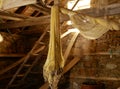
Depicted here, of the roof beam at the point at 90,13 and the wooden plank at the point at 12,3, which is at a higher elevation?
the wooden plank at the point at 12,3

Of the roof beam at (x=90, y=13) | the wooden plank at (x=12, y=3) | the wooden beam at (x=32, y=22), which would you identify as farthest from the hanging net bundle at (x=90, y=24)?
the wooden plank at (x=12, y=3)

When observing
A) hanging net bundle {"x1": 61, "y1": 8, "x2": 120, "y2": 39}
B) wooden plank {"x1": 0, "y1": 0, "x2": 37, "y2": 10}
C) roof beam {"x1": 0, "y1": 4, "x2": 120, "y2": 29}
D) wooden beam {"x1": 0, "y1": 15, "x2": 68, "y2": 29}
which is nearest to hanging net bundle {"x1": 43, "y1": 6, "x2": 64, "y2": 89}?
hanging net bundle {"x1": 61, "y1": 8, "x2": 120, "y2": 39}

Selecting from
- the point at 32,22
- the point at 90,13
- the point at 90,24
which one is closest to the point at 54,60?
the point at 90,24

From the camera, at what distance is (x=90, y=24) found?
3.13m

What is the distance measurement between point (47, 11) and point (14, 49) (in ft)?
7.57

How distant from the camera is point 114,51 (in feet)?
15.8

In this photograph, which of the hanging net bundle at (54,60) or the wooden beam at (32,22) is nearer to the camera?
the hanging net bundle at (54,60)

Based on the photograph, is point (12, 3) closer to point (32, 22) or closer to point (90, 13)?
point (32, 22)

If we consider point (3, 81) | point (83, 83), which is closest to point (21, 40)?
point (3, 81)

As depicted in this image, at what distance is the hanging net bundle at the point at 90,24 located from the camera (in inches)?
115

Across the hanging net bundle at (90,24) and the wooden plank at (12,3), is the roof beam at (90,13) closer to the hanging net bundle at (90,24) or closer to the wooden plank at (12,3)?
the hanging net bundle at (90,24)

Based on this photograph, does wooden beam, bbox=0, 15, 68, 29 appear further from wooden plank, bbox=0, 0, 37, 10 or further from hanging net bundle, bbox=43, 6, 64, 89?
hanging net bundle, bbox=43, 6, 64, 89

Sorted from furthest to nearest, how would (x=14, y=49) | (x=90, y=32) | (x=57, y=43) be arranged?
(x=14, y=49)
(x=90, y=32)
(x=57, y=43)

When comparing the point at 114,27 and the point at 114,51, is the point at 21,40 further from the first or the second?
the point at 114,27
